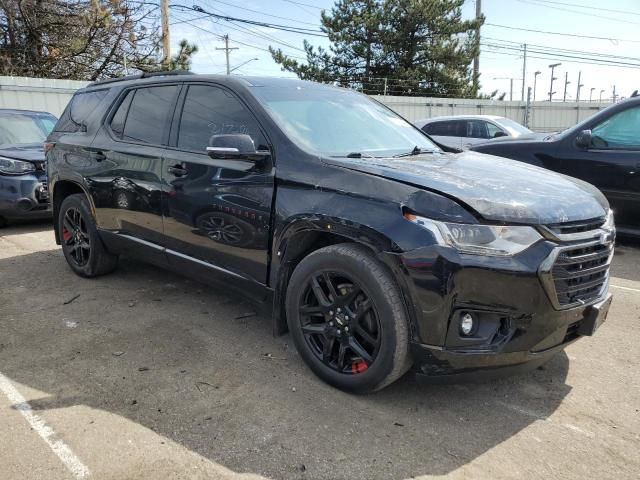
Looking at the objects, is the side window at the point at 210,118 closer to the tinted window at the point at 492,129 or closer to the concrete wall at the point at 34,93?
the tinted window at the point at 492,129

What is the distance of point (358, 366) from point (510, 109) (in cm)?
2307

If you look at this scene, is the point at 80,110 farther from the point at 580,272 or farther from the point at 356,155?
the point at 580,272

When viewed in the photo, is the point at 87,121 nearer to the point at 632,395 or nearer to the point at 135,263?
the point at 135,263

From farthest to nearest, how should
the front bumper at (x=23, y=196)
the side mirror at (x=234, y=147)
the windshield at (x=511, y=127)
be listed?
the windshield at (x=511, y=127) < the front bumper at (x=23, y=196) < the side mirror at (x=234, y=147)

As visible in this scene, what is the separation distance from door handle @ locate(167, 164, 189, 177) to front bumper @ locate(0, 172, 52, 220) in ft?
14.4

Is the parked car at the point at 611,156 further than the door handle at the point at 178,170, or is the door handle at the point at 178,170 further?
the parked car at the point at 611,156

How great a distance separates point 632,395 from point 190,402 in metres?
2.49

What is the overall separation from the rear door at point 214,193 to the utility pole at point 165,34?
1773 cm

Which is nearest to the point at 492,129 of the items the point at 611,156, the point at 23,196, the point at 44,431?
the point at 611,156

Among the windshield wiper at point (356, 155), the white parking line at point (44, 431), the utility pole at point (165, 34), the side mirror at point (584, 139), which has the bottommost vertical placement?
the white parking line at point (44, 431)

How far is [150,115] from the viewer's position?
422 cm

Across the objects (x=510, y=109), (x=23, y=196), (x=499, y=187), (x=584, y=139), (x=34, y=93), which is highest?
(x=510, y=109)

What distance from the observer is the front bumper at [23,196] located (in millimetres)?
7086

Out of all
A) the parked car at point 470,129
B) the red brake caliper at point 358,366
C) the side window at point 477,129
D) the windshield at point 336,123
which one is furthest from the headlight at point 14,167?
the side window at point 477,129
